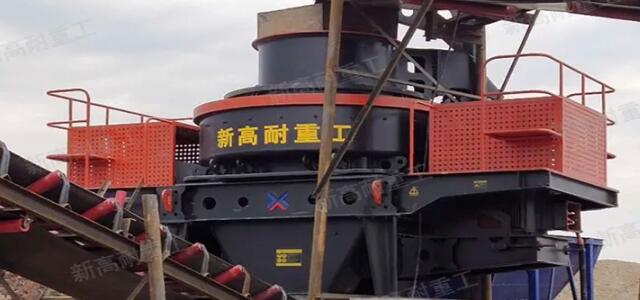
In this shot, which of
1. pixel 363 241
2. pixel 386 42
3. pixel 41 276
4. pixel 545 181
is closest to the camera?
pixel 41 276

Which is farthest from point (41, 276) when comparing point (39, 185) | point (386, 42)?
point (386, 42)

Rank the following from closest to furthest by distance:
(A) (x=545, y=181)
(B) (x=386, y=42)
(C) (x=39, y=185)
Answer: (C) (x=39, y=185) < (A) (x=545, y=181) < (B) (x=386, y=42)

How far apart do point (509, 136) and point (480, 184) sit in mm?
642

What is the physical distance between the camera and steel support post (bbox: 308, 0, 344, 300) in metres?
13.6

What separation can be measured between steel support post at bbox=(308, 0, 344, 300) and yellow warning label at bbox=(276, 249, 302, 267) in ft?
2.19

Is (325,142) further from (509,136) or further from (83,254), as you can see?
(83,254)

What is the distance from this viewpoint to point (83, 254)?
1182 centimetres

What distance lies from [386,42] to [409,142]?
1.63 metres

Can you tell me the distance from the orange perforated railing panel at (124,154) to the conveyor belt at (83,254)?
11.5ft

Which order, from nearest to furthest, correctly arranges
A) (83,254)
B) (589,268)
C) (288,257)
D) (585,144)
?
(83,254) → (585,144) → (288,257) → (589,268)

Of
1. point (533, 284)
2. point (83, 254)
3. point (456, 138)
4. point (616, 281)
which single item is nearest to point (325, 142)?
point (456, 138)

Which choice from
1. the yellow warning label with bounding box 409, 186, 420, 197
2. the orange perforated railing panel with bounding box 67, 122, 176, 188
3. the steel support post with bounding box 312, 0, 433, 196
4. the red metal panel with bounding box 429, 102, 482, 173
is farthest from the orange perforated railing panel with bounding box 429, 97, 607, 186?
the orange perforated railing panel with bounding box 67, 122, 176, 188

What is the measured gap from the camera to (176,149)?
16.6 m

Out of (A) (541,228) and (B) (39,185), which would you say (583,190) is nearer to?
(A) (541,228)
